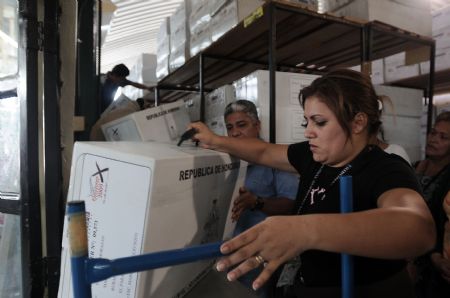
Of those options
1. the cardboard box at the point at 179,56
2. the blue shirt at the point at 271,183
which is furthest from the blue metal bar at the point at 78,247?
the cardboard box at the point at 179,56

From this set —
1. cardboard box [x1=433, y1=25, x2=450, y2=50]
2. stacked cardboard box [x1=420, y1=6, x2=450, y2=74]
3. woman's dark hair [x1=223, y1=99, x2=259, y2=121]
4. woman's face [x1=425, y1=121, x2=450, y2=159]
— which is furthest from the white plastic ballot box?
cardboard box [x1=433, y1=25, x2=450, y2=50]

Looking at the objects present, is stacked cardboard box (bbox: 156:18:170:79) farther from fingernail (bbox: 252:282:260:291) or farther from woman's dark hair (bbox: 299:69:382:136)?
fingernail (bbox: 252:282:260:291)

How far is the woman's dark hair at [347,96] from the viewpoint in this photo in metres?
0.95

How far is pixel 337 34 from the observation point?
2.20 meters

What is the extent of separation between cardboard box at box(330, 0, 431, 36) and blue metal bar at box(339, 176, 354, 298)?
1.68 m

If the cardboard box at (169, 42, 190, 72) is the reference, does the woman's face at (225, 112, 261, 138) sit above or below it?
below

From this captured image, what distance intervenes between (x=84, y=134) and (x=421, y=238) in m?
1.52

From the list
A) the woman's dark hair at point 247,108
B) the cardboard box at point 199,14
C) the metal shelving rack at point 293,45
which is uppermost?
the cardboard box at point 199,14

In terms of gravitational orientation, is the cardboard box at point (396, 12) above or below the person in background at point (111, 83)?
above

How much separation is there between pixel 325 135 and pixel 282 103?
905mm

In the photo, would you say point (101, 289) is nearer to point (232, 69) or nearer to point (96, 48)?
point (96, 48)

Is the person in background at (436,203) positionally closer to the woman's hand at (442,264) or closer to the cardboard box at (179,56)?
the woman's hand at (442,264)

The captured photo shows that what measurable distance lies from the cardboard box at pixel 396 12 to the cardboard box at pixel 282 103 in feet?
2.00

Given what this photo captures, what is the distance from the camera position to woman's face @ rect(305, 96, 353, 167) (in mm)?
958
